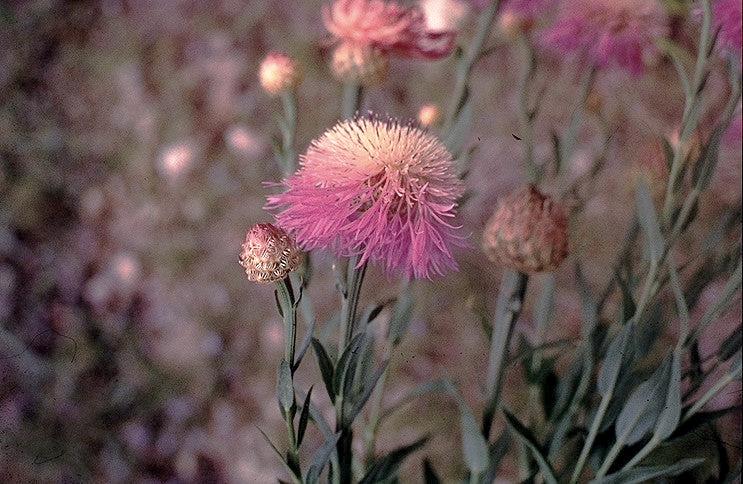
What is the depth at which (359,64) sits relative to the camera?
376 millimetres

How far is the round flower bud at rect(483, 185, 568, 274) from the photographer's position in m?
0.32

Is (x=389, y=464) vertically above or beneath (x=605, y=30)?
beneath

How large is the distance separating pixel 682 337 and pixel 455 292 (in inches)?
19.4

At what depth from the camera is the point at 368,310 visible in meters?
0.32

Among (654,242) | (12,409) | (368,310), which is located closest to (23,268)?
(12,409)

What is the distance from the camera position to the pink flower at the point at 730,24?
0.37 metres

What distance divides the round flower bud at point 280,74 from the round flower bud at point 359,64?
2 cm

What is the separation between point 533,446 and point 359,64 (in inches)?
8.6

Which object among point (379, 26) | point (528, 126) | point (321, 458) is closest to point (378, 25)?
point (379, 26)

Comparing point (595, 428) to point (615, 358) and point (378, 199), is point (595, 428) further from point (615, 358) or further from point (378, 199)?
point (378, 199)

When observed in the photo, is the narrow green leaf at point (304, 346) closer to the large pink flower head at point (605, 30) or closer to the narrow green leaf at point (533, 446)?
the narrow green leaf at point (533, 446)

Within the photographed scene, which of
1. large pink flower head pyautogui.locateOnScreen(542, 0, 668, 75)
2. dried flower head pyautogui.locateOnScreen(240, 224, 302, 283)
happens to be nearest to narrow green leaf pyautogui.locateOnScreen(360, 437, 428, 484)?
dried flower head pyautogui.locateOnScreen(240, 224, 302, 283)

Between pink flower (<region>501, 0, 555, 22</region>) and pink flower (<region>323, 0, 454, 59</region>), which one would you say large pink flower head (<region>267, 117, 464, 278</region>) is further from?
pink flower (<region>501, 0, 555, 22</region>)

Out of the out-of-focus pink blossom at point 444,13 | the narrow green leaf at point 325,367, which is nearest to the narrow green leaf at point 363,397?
the narrow green leaf at point 325,367
